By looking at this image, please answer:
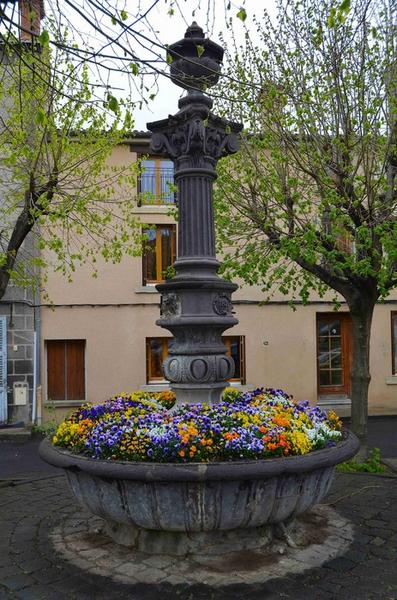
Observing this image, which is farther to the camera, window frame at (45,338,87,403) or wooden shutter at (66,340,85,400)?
wooden shutter at (66,340,85,400)

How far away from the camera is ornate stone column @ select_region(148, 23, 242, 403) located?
545cm

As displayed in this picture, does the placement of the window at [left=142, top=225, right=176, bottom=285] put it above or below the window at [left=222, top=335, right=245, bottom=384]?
above

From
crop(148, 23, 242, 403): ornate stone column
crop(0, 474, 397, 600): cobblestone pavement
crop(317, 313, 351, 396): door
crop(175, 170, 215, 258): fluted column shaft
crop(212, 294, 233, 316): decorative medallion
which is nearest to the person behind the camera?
crop(0, 474, 397, 600): cobblestone pavement

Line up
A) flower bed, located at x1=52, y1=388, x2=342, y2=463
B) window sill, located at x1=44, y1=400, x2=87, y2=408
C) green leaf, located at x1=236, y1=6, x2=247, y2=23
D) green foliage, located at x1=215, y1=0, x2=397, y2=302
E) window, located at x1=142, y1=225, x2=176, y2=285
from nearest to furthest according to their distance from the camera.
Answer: green leaf, located at x1=236, y1=6, x2=247, y2=23 → flower bed, located at x1=52, y1=388, x2=342, y2=463 → green foliage, located at x1=215, y1=0, x2=397, y2=302 → window sill, located at x1=44, y1=400, x2=87, y2=408 → window, located at x1=142, y1=225, x2=176, y2=285

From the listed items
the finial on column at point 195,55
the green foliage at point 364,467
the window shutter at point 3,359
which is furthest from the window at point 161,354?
the finial on column at point 195,55

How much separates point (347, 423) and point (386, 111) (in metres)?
8.61

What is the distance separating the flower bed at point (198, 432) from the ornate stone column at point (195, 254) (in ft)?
1.27

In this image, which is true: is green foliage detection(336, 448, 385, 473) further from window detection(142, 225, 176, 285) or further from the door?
window detection(142, 225, 176, 285)

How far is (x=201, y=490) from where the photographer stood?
13.7 ft

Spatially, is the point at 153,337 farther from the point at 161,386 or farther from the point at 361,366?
the point at 361,366

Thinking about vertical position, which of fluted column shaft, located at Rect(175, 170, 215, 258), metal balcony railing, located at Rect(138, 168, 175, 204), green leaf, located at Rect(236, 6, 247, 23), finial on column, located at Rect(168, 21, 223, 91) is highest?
metal balcony railing, located at Rect(138, 168, 175, 204)

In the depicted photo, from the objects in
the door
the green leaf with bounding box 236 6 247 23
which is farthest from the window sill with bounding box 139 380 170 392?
the green leaf with bounding box 236 6 247 23

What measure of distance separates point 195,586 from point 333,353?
12.5m

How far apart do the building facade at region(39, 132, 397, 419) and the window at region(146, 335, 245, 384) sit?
0.09 feet
